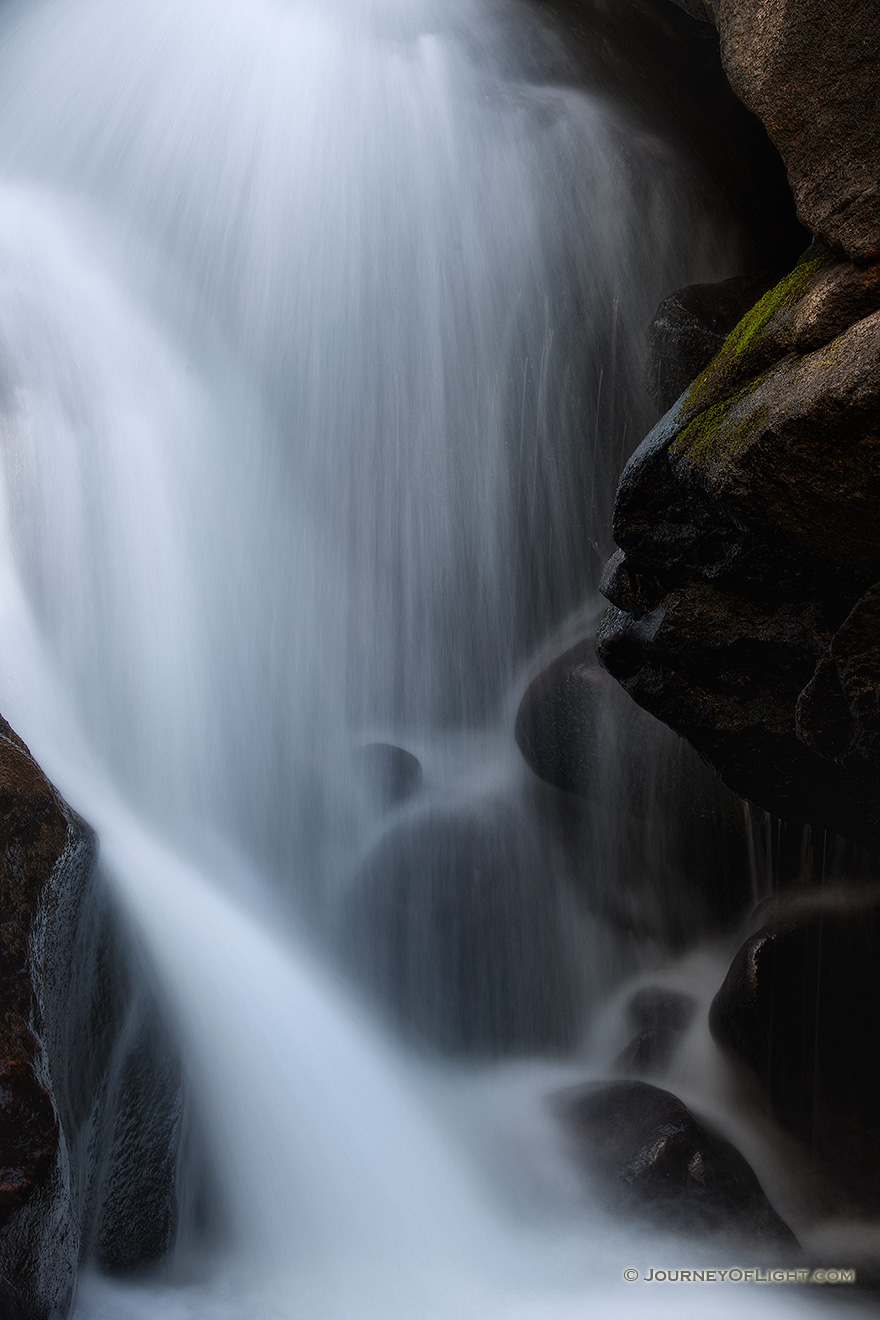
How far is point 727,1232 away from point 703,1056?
1.02 metres

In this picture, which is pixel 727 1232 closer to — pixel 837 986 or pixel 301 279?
pixel 837 986

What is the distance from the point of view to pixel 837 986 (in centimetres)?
436

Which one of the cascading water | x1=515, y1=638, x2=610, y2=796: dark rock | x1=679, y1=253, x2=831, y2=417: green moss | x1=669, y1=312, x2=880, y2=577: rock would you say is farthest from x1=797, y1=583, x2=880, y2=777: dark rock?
the cascading water

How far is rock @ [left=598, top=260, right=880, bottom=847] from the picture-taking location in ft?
9.47

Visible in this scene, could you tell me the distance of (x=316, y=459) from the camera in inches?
270

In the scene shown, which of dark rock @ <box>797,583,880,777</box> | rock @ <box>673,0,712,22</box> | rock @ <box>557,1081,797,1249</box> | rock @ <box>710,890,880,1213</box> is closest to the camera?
dark rock @ <box>797,583,880,777</box>

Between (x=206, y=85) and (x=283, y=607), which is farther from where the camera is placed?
(x=206, y=85)

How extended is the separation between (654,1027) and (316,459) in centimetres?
462

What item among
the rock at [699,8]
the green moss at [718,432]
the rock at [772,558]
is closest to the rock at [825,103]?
the rock at [772,558]

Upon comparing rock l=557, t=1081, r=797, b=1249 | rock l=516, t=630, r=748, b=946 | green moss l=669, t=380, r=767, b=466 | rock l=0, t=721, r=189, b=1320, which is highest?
green moss l=669, t=380, r=767, b=466

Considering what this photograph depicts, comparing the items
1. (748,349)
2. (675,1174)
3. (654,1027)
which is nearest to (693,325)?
(748,349)

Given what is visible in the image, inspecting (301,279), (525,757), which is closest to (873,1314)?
(525,757)

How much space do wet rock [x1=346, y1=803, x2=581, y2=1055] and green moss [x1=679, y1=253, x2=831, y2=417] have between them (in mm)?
3210

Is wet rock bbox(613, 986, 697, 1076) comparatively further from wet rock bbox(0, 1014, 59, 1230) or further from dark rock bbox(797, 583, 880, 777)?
wet rock bbox(0, 1014, 59, 1230)
